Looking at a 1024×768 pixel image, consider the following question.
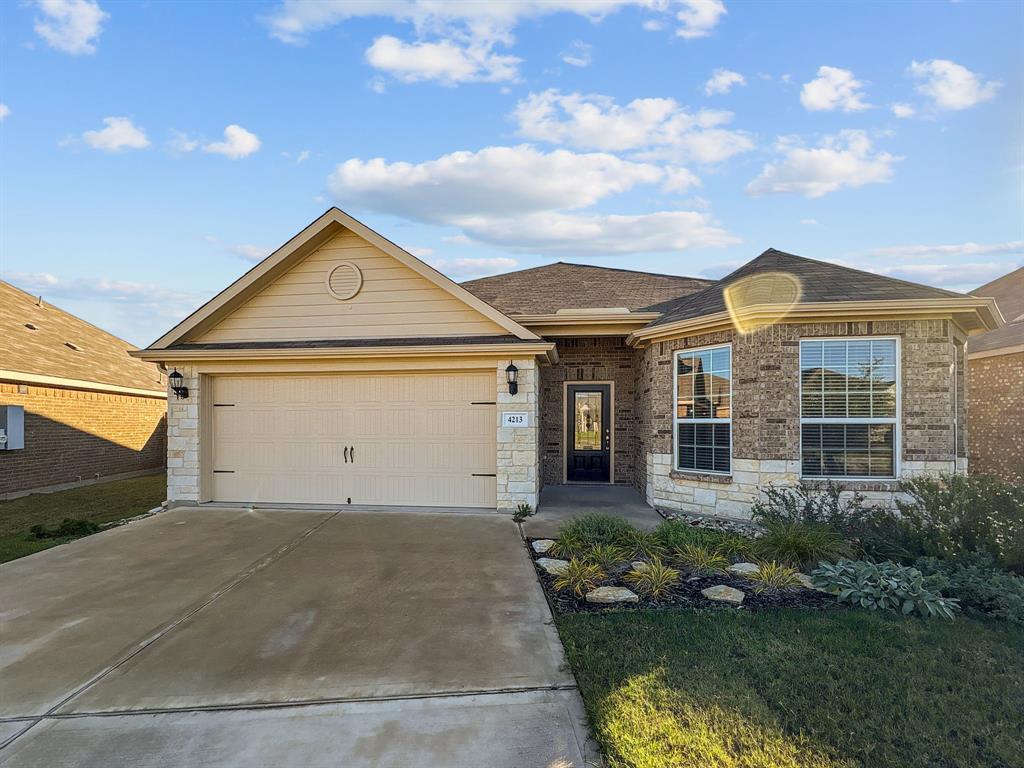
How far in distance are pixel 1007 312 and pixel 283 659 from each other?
58.2 ft

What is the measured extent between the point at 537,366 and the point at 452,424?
1.75 m

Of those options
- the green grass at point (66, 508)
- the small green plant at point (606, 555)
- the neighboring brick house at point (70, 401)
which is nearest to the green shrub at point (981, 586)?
the small green plant at point (606, 555)

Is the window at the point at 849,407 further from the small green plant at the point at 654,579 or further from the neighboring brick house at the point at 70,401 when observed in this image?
the neighboring brick house at the point at 70,401

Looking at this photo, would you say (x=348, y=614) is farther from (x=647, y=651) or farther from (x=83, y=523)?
(x=83, y=523)

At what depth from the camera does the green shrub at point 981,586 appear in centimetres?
427

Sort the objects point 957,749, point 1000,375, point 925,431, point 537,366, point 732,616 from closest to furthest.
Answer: point 957,749, point 732,616, point 925,431, point 537,366, point 1000,375

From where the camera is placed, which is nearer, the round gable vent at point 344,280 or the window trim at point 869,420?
the window trim at point 869,420

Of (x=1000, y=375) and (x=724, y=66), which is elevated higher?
(x=724, y=66)

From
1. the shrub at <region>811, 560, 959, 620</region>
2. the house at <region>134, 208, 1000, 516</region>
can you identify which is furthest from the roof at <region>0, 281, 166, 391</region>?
the shrub at <region>811, 560, 959, 620</region>

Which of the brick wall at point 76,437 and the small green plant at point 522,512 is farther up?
the brick wall at point 76,437

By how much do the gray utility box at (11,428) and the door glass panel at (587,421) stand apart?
11.6m

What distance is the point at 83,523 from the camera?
757cm

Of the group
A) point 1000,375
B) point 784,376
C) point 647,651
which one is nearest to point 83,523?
point 647,651

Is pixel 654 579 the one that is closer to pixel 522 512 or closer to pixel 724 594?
pixel 724 594
